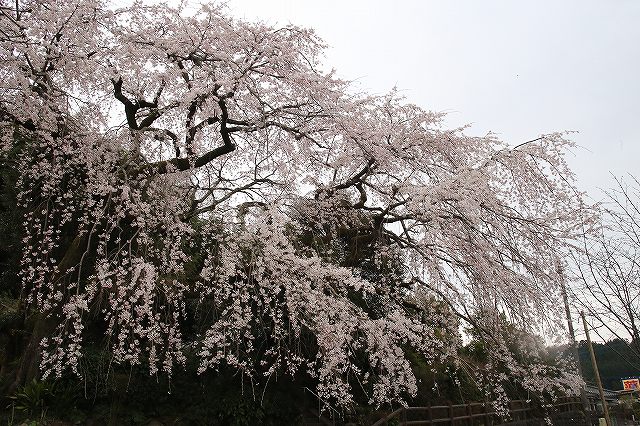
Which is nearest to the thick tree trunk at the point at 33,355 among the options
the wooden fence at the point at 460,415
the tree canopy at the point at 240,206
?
the tree canopy at the point at 240,206

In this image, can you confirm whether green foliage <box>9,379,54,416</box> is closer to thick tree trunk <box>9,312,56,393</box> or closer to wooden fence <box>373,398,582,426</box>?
thick tree trunk <box>9,312,56,393</box>

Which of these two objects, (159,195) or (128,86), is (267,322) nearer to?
(159,195)

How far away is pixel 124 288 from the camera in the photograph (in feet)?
15.0

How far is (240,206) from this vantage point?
612 cm

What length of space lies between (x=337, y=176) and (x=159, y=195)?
2.62 metres

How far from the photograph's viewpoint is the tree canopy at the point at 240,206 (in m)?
5.11

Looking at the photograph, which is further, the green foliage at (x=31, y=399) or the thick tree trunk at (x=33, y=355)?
the thick tree trunk at (x=33, y=355)

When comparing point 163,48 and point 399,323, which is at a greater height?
point 163,48

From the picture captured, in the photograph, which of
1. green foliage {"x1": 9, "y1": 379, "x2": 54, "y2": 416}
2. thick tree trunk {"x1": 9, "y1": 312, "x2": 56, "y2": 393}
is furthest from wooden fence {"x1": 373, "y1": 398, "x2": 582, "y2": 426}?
thick tree trunk {"x1": 9, "y1": 312, "x2": 56, "y2": 393}

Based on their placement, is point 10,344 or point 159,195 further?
point 10,344

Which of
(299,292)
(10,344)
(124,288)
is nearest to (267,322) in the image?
(299,292)

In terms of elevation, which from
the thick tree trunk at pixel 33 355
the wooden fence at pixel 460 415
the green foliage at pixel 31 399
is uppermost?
the thick tree trunk at pixel 33 355

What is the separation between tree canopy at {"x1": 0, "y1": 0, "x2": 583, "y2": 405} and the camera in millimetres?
5113

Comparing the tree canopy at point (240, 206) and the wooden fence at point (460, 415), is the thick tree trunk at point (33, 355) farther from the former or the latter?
the wooden fence at point (460, 415)
